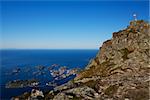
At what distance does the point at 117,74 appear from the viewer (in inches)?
2621

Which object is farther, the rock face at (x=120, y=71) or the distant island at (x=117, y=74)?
the rock face at (x=120, y=71)

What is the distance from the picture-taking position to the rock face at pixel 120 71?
173 ft

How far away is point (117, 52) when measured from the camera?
77188 millimetres

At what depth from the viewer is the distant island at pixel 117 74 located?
173 ft

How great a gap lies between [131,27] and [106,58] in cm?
1721

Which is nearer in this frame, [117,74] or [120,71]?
[117,74]

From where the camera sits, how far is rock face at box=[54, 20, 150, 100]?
52.9 metres

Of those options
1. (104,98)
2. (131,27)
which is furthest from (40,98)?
(131,27)

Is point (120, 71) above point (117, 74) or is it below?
above

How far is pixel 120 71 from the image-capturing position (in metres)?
67.4

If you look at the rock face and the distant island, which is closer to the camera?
the distant island

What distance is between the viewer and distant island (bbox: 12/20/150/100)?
173 feet

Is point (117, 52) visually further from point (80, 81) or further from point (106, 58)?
point (80, 81)

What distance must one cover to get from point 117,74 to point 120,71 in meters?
1.49
